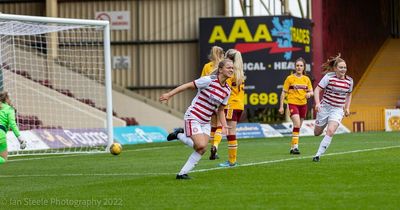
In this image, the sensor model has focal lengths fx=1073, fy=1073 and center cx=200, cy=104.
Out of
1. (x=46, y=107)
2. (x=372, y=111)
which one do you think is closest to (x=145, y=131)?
(x=46, y=107)

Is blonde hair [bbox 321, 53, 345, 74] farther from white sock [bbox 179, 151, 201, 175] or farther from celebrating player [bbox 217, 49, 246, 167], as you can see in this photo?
white sock [bbox 179, 151, 201, 175]

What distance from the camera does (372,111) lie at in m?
46.6

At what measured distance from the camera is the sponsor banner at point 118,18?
4406cm

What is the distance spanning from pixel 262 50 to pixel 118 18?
21.3ft

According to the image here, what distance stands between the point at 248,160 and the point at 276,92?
2119cm

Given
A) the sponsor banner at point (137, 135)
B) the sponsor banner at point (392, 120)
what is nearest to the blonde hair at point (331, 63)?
the sponsor banner at point (137, 135)

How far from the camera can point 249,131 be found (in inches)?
1490

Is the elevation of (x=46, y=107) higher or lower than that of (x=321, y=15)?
lower

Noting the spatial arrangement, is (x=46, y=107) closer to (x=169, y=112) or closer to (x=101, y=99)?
(x=101, y=99)

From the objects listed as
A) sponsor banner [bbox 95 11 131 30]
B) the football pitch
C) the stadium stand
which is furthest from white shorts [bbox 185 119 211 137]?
the stadium stand

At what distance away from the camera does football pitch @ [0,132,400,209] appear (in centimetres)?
1259

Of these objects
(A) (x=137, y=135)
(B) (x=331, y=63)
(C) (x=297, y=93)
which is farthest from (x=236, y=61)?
(A) (x=137, y=135)

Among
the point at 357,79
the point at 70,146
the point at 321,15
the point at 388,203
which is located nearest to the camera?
the point at 388,203

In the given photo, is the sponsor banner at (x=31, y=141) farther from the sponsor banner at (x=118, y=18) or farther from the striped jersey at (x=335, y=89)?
the sponsor banner at (x=118, y=18)
